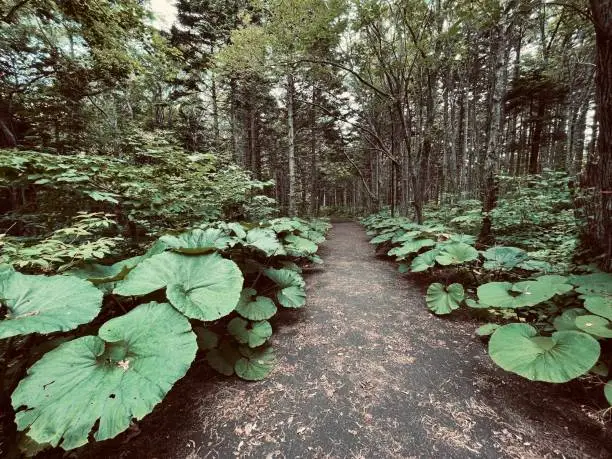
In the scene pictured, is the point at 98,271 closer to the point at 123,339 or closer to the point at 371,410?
the point at 123,339

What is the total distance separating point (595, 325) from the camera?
1.88m

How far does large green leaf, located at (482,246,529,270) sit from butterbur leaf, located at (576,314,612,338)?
1.52m

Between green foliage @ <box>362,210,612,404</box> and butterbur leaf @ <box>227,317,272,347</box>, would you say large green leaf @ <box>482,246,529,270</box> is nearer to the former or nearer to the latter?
green foliage @ <box>362,210,612,404</box>

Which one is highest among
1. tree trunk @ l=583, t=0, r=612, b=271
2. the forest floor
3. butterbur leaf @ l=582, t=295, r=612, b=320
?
tree trunk @ l=583, t=0, r=612, b=271

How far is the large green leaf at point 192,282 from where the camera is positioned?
189 centimetres

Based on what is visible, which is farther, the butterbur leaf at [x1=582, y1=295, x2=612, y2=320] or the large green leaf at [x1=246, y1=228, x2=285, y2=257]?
the large green leaf at [x1=246, y1=228, x2=285, y2=257]

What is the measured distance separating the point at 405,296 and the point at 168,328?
11.6 feet

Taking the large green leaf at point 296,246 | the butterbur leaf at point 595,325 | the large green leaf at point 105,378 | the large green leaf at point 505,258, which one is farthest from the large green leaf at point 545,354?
the large green leaf at point 296,246

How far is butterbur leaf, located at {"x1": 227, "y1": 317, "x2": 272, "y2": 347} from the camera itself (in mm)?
2475

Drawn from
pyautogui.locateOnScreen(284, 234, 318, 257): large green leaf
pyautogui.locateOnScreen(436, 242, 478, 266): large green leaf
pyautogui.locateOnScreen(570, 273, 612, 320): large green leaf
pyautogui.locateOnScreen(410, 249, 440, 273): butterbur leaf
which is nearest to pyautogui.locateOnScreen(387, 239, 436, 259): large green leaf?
pyautogui.locateOnScreen(410, 249, 440, 273): butterbur leaf

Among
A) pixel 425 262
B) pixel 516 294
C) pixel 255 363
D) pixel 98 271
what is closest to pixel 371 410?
pixel 255 363

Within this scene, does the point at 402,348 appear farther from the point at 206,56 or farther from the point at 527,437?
the point at 206,56

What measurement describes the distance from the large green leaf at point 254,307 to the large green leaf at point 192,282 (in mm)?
634

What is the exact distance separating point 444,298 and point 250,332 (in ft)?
8.27
